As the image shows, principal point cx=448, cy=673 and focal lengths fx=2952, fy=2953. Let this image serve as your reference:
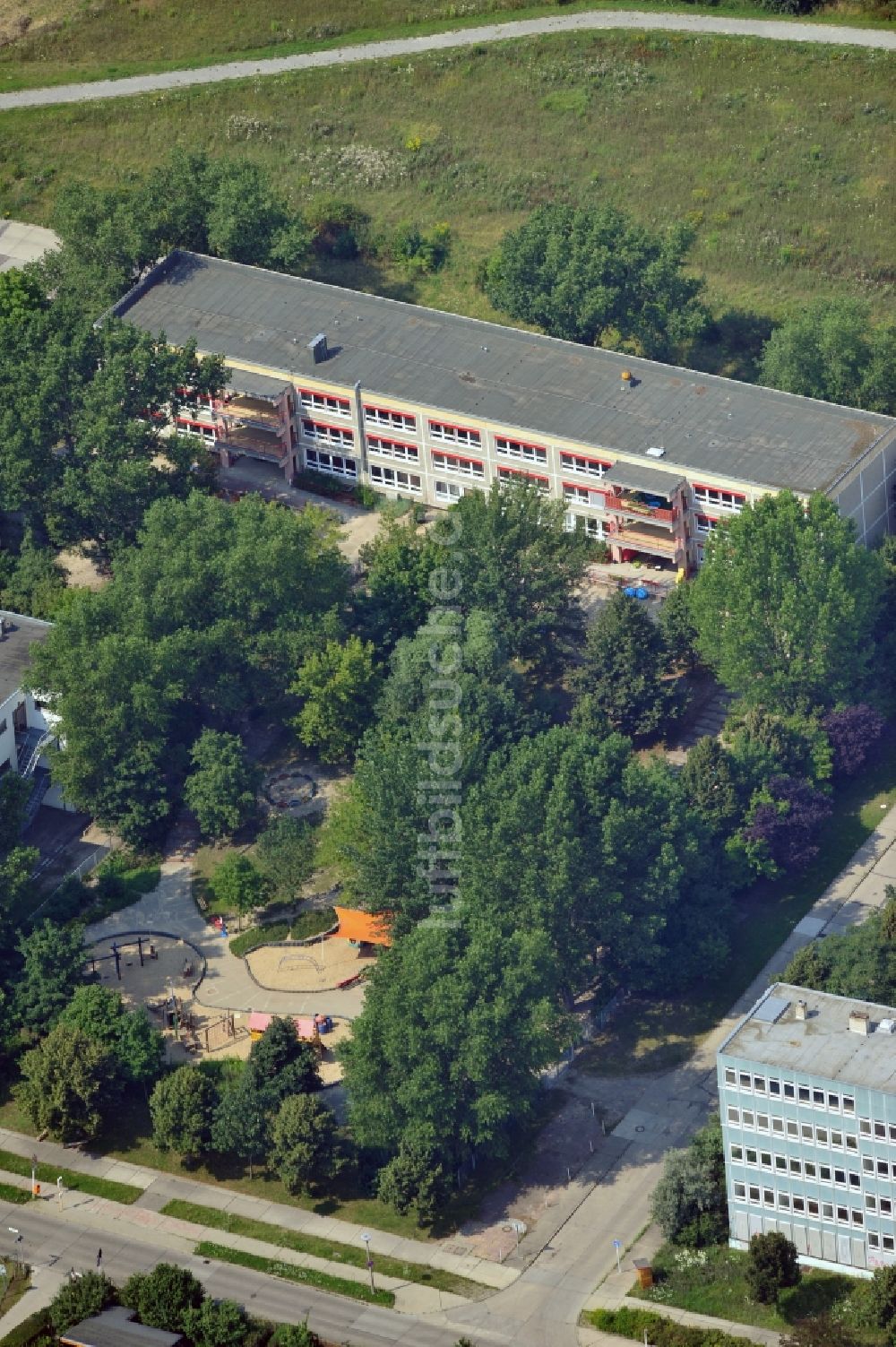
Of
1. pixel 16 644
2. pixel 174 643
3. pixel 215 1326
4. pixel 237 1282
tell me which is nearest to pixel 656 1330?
pixel 215 1326

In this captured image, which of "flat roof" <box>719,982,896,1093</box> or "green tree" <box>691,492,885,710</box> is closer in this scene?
"flat roof" <box>719,982,896,1093</box>

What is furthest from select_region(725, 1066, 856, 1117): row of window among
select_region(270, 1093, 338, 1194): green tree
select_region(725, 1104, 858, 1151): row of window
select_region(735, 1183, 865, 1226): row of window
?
select_region(270, 1093, 338, 1194): green tree

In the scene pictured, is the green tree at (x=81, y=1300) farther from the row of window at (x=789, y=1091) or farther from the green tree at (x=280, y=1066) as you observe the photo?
the row of window at (x=789, y=1091)

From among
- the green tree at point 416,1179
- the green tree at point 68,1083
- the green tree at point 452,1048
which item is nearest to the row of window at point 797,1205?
the green tree at point 452,1048

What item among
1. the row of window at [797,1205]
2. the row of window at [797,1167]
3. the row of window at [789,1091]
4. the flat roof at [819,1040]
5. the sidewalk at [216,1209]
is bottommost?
the sidewalk at [216,1209]

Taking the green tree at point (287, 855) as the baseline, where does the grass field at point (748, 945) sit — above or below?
below

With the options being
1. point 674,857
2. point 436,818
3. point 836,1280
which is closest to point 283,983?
point 436,818

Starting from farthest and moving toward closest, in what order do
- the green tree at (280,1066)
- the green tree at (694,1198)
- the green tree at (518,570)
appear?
the green tree at (518,570) → the green tree at (280,1066) → the green tree at (694,1198)

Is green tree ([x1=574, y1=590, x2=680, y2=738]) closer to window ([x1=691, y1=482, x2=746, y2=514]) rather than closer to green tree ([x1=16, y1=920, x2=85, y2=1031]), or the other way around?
window ([x1=691, y1=482, x2=746, y2=514])
